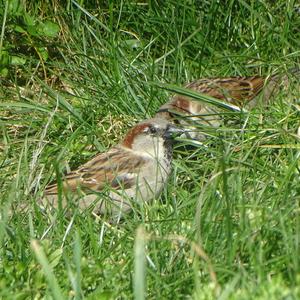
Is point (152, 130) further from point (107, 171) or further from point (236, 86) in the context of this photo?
point (236, 86)

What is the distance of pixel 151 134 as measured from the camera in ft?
18.4

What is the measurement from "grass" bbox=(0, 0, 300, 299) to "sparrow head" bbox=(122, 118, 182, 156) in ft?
0.32

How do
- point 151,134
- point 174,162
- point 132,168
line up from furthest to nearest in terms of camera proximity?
point 151,134 → point 132,168 → point 174,162

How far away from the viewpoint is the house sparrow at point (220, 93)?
5771mm

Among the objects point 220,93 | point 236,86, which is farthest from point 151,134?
point 236,86

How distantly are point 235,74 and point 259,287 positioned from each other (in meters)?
3.65

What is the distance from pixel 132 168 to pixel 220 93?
101cm

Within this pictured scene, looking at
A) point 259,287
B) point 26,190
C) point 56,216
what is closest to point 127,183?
point 26,190

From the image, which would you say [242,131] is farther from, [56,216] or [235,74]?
[235,74]

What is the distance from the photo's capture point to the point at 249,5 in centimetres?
651

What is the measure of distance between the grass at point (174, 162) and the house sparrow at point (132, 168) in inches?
3.2

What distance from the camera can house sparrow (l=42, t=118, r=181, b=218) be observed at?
500 cm

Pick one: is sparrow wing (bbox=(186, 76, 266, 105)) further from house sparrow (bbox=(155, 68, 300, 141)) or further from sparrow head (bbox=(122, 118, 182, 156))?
sparrow head (bbox=(122, 118, 182, 156))

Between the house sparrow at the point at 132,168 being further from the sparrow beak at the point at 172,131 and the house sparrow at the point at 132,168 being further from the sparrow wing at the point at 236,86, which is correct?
the sparrow wing at the point at 236,86
